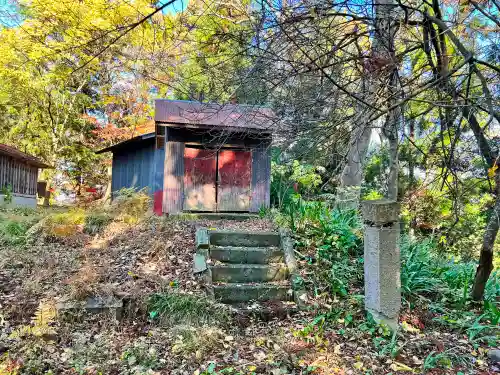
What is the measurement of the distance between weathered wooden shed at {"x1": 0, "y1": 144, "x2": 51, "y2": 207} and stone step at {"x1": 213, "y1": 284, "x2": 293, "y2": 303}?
12.1 m

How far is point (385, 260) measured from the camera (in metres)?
3.92

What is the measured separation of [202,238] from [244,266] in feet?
3.20

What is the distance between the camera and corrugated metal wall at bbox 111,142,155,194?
11.2 metres

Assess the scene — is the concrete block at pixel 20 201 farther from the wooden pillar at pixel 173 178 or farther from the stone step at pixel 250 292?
the stone step at pixel 250 292

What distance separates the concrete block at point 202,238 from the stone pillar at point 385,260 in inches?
108

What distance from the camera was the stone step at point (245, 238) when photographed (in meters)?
6.10

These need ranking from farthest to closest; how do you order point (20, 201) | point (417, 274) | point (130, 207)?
point (20, 201)
point (130, 207)
point (417, 274)

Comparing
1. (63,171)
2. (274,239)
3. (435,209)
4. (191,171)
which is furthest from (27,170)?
(435,209)

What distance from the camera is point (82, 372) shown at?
3.08m

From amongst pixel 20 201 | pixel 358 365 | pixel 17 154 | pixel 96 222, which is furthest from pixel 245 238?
pixel 20 201

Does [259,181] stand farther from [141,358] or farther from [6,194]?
[6,194]

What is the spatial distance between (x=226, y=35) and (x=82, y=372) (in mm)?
3291

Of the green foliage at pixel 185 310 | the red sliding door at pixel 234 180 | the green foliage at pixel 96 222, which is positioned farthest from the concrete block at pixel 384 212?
the red sliding door at pixel 234 180

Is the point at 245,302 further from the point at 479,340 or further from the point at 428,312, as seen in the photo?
the point at 479,340
